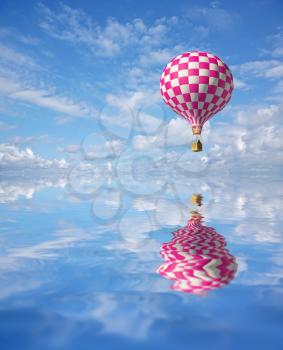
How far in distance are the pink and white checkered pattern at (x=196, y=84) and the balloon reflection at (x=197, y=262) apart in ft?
41.0

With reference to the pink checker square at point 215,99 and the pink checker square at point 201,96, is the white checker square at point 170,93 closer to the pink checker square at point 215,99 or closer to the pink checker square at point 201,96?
the pink checker square at point 201,96

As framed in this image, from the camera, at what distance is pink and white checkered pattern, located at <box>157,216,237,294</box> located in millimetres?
9953

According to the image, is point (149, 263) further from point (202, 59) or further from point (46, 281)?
point (202, 59)

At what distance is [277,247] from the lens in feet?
52.0

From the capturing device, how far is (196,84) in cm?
2609

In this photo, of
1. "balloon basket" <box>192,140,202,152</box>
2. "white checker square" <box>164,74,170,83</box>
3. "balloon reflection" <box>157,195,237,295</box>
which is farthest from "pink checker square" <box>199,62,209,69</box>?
"balloon reflection" <box>157,195,237,295</box>

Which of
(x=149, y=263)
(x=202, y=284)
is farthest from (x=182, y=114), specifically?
(x=202, y=284)

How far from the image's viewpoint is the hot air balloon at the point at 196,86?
26.2 metres

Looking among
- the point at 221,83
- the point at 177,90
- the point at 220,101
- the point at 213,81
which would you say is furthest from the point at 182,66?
the point at 220,101

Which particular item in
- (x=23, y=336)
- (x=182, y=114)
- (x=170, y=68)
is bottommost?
(x=23, y=336)

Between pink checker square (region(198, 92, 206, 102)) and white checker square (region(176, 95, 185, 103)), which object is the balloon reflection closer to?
pink checker square (region(198, 92, 206, 102))

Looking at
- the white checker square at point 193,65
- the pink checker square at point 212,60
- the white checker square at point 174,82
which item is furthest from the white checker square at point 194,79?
the pink checker square at point 212,60

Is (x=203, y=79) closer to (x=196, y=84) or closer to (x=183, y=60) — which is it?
(x=196, y=84)

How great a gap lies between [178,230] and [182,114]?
508 inches
